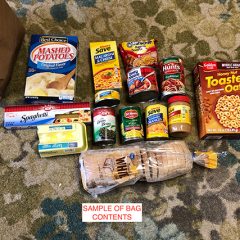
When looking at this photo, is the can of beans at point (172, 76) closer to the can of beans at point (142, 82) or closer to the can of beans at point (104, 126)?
the can of beans at point (142, 82)

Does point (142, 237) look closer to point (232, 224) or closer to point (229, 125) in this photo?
point (232, 224)

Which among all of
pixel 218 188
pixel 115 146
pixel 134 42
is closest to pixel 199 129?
pixel 218 188

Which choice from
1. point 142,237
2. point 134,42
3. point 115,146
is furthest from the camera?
point 134,42

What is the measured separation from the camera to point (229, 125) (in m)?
1.26

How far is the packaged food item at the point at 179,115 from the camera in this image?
49.4 inches

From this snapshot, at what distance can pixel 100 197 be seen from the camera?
1.21 metres

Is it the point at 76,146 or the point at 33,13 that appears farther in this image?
the point at 33,13

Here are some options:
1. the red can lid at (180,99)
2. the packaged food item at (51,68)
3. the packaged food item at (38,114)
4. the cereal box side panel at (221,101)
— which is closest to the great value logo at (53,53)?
the packaged food item at (51,68)

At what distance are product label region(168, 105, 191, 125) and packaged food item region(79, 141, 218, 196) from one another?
4.0 inches

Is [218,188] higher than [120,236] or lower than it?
higher

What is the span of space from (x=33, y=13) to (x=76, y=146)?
69 centimetres

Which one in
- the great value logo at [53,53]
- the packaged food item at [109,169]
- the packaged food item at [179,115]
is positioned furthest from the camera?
the great value logo at [53,53]

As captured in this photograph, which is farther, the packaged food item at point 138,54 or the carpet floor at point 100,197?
the packaged food item at point 138,54

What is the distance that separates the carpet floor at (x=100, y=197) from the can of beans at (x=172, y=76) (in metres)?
0.11
